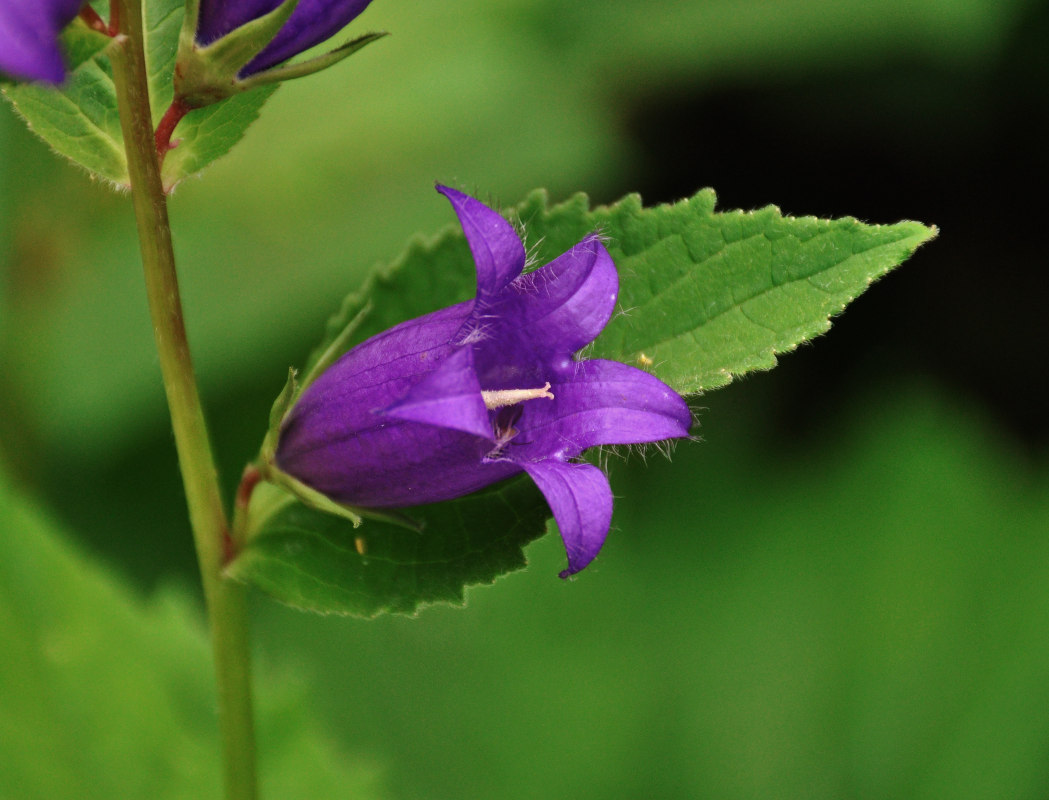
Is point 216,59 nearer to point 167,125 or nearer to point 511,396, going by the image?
point 167,125

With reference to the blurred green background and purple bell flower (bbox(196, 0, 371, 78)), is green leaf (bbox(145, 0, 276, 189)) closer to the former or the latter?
purple bell flower (bbox(196, 0, 371, 78))

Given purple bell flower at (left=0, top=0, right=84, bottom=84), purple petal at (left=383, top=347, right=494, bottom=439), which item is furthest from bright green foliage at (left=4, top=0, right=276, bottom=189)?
purple petal at (left=383, top=347, right=494, bottom=439)

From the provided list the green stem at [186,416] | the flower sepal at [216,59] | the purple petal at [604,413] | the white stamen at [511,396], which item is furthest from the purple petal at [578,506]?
the flower sepal at [216,59]

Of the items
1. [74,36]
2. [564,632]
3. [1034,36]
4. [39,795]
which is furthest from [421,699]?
[1034,36]

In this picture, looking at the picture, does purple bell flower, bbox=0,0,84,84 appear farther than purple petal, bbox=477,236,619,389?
No

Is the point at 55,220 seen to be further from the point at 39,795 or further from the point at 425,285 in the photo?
the point at 425,285

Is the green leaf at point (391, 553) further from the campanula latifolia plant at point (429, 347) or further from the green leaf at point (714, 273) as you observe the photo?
the green leaf at point (714, 273)
